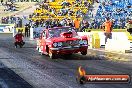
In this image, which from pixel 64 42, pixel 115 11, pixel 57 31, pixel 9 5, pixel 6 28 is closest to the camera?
pixel 64 42

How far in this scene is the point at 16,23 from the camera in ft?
172

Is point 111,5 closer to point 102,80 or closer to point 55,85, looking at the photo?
point 55,85

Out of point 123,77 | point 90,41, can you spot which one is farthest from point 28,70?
point 90,41

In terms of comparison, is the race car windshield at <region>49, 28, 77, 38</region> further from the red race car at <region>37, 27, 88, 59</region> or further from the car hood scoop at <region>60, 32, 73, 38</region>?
the car hood scoop at <region>60, 32, 73, 38</region>

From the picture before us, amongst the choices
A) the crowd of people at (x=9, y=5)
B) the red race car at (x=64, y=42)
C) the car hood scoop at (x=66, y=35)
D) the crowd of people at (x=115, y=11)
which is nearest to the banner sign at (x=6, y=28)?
the crowd of people at (x=9, y=5)

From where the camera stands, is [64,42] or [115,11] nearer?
[64,42]

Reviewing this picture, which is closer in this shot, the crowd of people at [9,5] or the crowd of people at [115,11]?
the crowd of people at [115,11]

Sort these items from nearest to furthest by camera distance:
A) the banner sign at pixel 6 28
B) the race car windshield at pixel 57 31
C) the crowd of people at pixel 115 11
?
the race car windshield at pixel 57 31 < the crowd of people at pixel 115 11 < the banner sign at pixel 6 28

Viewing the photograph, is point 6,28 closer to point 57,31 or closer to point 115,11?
point 115,11

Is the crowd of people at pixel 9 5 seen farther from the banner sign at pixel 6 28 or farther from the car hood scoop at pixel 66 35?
the car hood scoop at pixel 66 35

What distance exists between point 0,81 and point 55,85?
6.35ft

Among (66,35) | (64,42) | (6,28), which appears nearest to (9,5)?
(6,28)

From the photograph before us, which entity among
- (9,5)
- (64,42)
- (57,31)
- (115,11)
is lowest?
(64,42)

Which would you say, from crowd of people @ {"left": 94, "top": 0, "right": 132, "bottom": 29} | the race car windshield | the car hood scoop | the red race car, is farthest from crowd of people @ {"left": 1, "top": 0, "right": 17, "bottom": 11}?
the car hood scoop
